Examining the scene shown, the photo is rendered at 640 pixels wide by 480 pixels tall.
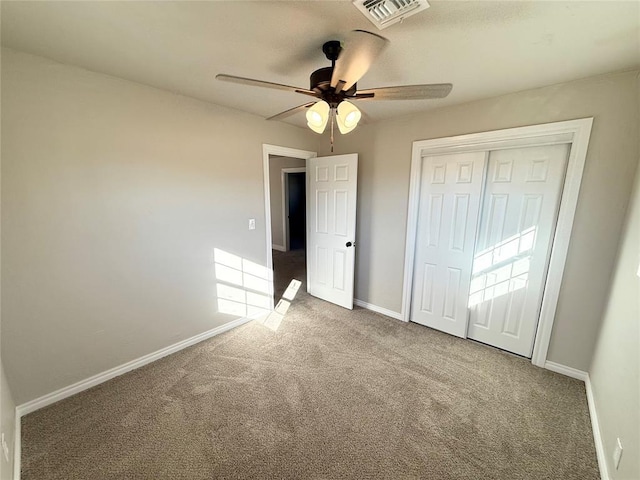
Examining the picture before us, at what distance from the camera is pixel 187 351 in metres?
2.38

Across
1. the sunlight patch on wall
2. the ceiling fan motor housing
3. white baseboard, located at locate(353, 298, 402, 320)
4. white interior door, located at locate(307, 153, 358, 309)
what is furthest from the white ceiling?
white baseboard, located at locate(353, 298, 402, 320)

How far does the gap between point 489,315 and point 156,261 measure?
10.1ft

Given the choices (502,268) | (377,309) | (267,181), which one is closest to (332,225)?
(267,181)

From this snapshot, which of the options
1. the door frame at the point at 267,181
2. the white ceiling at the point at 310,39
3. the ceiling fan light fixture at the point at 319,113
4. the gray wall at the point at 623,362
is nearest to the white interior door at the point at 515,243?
the gray wall at the point at 623,362

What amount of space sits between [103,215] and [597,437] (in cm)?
350

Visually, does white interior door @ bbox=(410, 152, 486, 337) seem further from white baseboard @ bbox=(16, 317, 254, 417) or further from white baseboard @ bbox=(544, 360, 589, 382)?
white baseboard @ bbox=(16, 317, 254, 417)

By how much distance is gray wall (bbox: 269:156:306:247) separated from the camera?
548cm

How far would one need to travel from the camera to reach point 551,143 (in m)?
2.00

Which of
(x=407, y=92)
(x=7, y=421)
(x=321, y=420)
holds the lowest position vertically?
(x=321, y=420)

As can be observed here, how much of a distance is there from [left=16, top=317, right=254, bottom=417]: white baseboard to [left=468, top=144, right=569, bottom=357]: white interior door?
2658 mm

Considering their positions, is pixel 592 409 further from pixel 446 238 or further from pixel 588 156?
pixel 588 156

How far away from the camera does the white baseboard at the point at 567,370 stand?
2016 mm

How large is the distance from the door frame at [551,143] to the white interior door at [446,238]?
0.43 feet

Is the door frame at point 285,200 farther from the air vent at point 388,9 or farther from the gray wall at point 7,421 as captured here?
the gray wall at point 7,421
